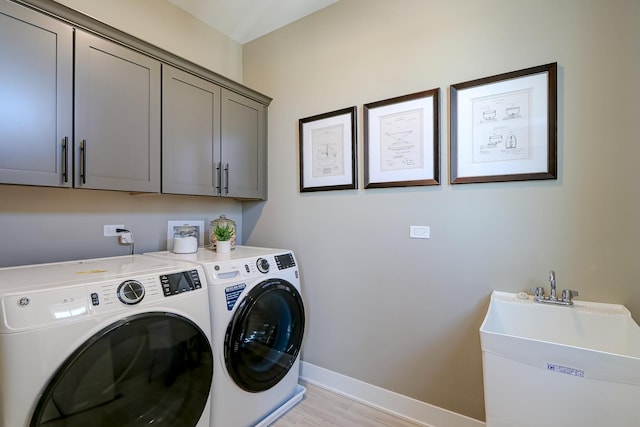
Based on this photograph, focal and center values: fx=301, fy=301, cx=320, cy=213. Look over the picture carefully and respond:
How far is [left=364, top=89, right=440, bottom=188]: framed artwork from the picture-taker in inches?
72.1

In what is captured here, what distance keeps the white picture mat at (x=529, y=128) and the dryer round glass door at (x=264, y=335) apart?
4.38ft

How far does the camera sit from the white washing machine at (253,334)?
5.20 ft

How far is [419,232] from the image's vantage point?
1.89 m

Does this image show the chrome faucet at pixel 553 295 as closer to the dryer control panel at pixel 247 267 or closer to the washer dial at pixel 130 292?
the dryer control panel at pixel 247 267

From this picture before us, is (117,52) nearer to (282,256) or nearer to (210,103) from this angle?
(210,103)

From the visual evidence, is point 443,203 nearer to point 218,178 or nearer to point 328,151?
point 328,151

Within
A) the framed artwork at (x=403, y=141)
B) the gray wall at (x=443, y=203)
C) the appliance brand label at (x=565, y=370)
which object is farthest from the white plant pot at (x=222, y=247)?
the appliance brand label at (x=565, y=370)

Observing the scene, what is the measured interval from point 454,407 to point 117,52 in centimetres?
278

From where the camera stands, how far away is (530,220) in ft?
5.18

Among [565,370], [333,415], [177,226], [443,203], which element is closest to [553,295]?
[565,370]

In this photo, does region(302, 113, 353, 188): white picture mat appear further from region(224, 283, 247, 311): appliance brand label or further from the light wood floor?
the light wood floor

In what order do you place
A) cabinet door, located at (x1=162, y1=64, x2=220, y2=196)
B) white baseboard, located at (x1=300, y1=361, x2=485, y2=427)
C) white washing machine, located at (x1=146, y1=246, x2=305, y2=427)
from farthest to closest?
cabinet door, located at (x1=162, y1=64, x2=220, y2=196) → white baseboard, located at (x1=300, y1=361, x2=485, y2=427) → white washing machine, located at (x1=146, y1=246, x2=305, y2=427)

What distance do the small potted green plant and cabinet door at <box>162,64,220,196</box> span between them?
0.90 feet

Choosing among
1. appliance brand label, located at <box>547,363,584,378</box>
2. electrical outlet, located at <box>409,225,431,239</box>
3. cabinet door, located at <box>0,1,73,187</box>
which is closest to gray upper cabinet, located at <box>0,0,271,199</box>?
cabinet door, located at <box>0,1,73,187</box>
